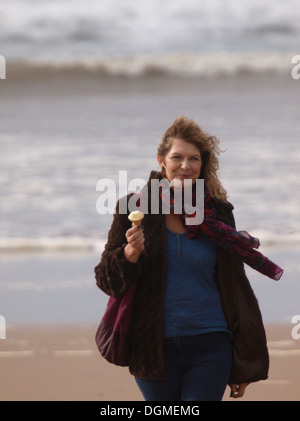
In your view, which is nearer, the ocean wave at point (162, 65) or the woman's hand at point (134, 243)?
the woman's hand at point (134, 243)

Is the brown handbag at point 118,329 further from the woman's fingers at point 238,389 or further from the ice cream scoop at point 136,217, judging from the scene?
the woman's fingers at point 238,389

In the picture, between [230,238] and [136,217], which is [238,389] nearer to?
[230,238]

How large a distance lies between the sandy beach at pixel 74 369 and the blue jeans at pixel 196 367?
193cm

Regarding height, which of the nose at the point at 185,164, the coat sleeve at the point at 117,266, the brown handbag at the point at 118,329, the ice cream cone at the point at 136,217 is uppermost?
the nose at the point at 185,164

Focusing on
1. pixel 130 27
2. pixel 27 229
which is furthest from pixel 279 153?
pixel 130 27

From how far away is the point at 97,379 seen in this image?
16.5 feet

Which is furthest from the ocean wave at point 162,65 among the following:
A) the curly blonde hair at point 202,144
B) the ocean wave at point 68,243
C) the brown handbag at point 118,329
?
the brown handbag at point 118,329

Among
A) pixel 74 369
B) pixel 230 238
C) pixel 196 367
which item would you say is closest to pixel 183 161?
pixel 230 238

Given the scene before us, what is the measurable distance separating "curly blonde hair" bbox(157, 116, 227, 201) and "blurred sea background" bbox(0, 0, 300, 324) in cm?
26

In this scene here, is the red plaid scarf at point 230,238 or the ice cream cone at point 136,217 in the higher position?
the ice cream cone at point 136,217

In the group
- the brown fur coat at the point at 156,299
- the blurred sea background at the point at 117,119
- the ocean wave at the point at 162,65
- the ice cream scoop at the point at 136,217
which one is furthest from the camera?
the ocean wave at the point at 162,65

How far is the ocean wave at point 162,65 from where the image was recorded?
20016 mm
